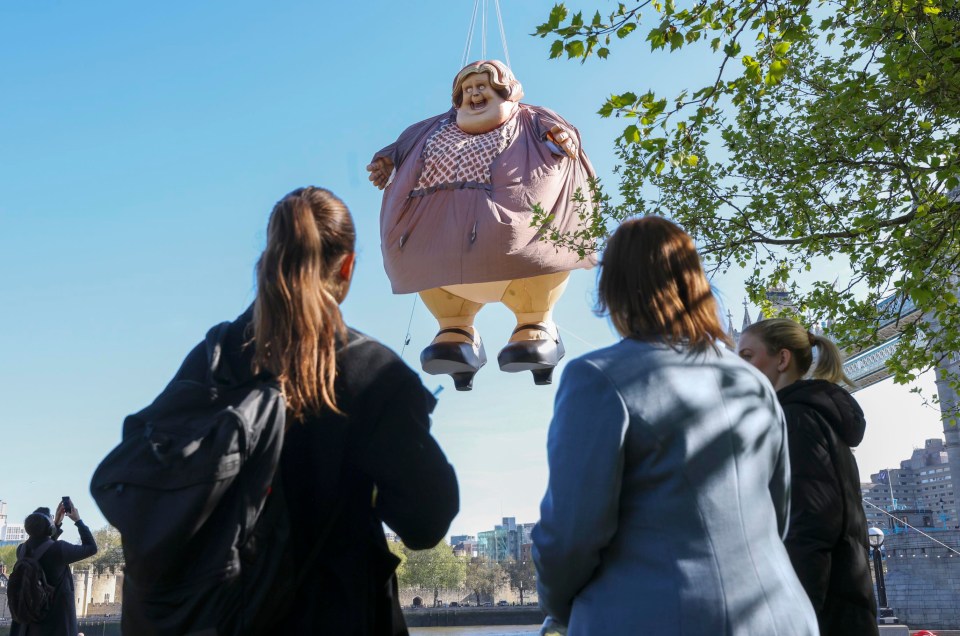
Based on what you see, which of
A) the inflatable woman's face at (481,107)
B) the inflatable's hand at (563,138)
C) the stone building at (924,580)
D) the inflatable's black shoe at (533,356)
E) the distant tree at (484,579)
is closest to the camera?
the inflatable's black shoe at (533,356)

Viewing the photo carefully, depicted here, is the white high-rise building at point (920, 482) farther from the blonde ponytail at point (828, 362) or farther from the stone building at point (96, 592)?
the blonde ponytail at point (828, 362)

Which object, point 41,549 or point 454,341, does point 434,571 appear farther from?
point 454,341

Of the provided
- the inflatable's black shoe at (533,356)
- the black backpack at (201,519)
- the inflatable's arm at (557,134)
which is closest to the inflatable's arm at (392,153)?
the inflatable's arm at (557,134)

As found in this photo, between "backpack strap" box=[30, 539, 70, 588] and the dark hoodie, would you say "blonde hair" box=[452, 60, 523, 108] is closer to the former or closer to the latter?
the dark hoodie

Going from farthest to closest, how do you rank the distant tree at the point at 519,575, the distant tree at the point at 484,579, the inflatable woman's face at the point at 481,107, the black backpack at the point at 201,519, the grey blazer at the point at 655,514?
the distant tree at the point at 484,579 < the distant tree at the point at 519,575 < the inflatable woman's face at the point at 481,107 < the grey blazer at the point at 655,514 < the black backpack at the point at 201,519

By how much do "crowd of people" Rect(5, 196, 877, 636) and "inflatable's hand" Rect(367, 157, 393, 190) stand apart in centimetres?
465

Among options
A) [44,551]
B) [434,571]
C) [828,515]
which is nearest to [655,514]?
[828,515]

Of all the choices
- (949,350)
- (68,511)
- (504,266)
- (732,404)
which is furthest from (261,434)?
(949,350)

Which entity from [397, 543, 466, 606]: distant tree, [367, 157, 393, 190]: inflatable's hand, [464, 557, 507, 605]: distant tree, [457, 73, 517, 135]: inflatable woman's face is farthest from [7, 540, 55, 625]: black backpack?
[464, 557, 507, 605]: distant tree

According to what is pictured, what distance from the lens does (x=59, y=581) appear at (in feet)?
21.5

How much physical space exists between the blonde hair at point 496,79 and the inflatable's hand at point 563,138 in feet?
1.51

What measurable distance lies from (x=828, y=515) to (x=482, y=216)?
335cm

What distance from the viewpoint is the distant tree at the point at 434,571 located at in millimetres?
67312

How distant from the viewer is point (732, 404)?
6.64ft
